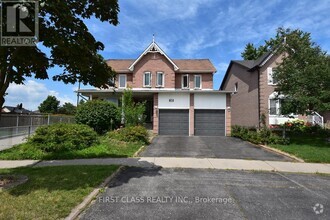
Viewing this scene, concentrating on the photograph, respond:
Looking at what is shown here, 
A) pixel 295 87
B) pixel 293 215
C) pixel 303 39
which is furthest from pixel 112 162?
pixel 303 39

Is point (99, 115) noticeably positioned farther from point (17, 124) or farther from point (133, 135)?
point (17, 124)

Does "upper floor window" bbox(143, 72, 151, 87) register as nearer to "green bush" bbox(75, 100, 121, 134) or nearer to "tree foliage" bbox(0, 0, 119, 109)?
"green bush" bbox(75, 100, 121, 134)

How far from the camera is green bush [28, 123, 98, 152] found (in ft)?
36.7

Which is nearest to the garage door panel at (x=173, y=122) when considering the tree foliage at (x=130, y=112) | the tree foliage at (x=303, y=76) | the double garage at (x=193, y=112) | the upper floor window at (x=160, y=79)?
the double garage at (x=193, y=112)

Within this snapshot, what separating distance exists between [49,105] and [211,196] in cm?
7393

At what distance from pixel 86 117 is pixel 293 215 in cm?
1536

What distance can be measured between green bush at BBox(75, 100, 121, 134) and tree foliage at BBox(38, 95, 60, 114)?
5722 cm

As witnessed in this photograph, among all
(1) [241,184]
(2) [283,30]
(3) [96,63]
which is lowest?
(1) [241,184]

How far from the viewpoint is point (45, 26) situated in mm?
5496

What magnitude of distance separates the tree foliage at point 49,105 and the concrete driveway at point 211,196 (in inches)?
2742

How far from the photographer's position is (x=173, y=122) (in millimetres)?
20453

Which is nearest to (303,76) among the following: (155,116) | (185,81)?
(155,116)

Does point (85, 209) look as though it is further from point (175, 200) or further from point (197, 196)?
point (197, 196)

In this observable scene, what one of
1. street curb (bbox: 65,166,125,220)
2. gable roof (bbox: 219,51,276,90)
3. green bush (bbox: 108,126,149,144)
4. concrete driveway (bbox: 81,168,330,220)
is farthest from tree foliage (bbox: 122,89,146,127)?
gable roof (bbox: 219,51,276,90)
